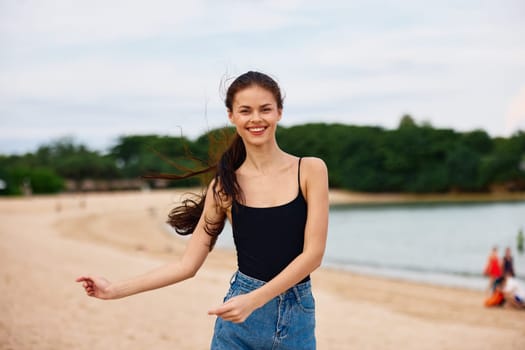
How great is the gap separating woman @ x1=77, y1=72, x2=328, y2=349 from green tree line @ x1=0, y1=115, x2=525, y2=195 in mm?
64346

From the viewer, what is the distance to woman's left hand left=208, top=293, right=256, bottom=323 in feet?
6.01

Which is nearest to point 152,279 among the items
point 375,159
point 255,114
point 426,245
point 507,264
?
point 255,114

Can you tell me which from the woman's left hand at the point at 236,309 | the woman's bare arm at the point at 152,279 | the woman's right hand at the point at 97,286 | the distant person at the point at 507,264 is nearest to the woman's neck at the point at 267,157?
the woman's bare arm at the point at 152,279

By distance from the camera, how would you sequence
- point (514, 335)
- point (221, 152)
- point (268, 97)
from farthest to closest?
point (514, 335), point (221, 152), point (268, 97)

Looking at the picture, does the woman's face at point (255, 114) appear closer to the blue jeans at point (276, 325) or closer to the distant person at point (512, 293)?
the blue jeans at point (276, 325)

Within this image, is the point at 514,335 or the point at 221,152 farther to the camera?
the point at 514,335

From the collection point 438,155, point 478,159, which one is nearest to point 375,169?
point 438,155

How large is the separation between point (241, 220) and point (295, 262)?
288 mm

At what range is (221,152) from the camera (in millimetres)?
2451

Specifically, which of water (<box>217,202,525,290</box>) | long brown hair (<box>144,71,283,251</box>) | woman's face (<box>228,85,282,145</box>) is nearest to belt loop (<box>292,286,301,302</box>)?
long brown hair (<box>144,71,283,251</box>)

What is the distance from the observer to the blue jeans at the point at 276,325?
2.10m

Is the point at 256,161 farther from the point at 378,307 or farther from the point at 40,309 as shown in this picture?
the point at 378,307

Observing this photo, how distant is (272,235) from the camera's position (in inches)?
82.2

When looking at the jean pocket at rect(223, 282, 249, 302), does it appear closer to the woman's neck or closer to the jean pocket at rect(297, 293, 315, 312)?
the jean pocket at rect(297, 293, 315, 312)
